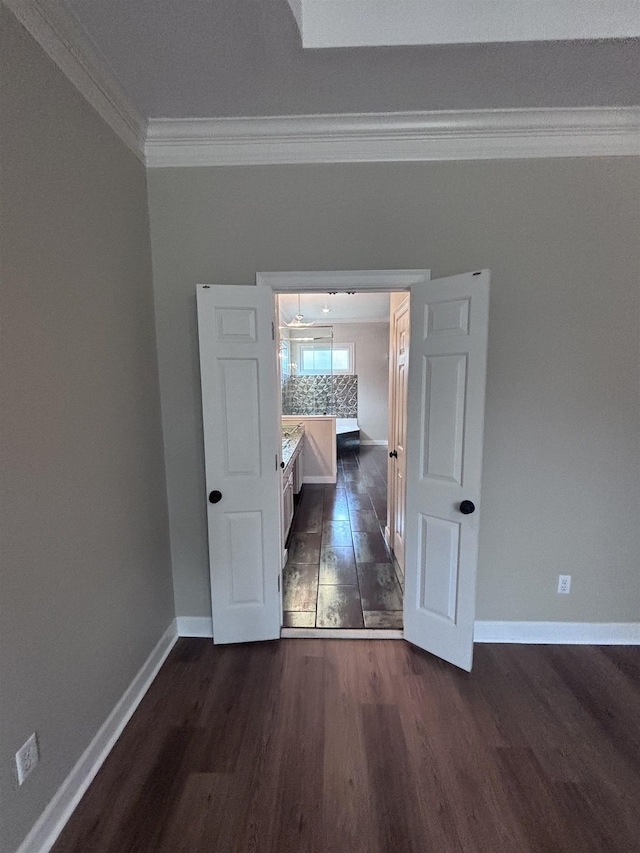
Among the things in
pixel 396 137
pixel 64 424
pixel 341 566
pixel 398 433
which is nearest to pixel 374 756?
pixel 341 566

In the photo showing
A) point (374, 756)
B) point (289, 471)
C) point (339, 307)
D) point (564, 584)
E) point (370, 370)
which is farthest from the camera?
point (370, 370)

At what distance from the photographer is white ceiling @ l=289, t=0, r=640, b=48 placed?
1411mm

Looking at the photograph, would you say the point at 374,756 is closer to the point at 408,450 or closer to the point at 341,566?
the point at 408,450

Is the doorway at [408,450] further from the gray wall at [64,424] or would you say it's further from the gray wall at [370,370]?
the gray wall at [370,370]

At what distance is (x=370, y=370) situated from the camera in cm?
865

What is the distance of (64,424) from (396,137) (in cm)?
217

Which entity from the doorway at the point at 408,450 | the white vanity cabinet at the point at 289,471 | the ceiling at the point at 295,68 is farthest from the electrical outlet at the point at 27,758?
the ceiling at the point at 295,68

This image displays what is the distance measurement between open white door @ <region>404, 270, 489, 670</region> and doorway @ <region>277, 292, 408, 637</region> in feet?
1.22

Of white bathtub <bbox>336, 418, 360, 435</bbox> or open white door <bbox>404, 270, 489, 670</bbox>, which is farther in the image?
white bathtub <bbox>336, 418, 360, 435</bbox>

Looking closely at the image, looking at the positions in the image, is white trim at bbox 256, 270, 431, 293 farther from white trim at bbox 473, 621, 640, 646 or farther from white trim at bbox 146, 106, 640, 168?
white trim at bbox 473, 621, 640, 646

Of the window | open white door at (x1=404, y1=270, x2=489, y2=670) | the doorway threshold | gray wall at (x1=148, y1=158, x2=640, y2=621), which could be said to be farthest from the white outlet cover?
the window

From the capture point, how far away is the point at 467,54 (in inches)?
58.7

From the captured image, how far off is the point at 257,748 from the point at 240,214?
2.71m

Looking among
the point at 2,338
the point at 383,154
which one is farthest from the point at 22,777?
the point at 383,154
